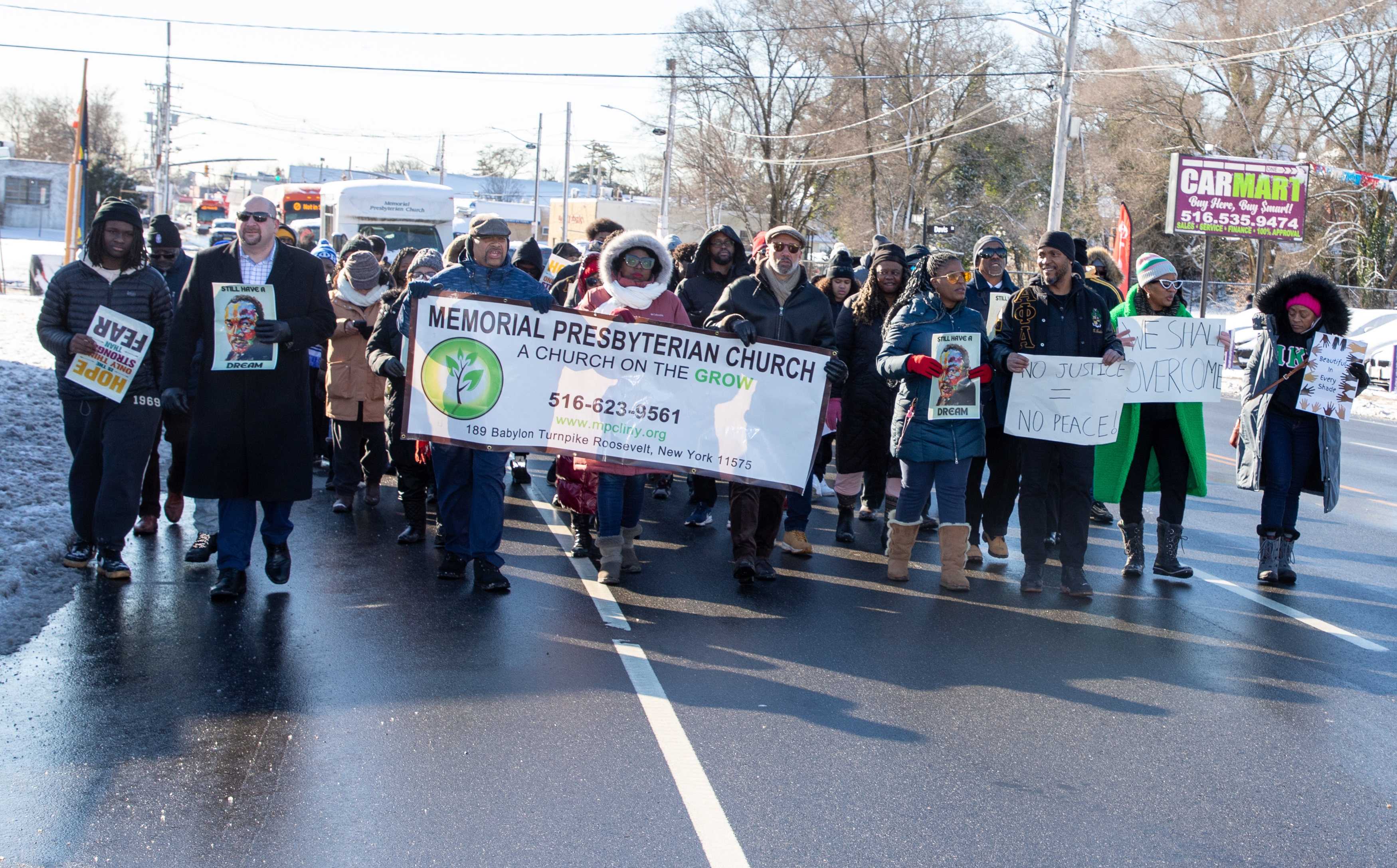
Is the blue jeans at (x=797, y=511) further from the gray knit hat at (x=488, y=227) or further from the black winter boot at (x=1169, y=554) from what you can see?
the gray knit hat at (x=488, y=227)

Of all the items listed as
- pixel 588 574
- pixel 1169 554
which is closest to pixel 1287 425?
pixel 1169 554

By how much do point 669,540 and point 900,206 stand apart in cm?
4848

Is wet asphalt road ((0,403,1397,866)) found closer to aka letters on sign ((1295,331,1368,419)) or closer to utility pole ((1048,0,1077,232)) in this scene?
aka letters on sign ((1295,331,1368,419))

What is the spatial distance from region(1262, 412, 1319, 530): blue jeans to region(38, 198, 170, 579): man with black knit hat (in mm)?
6680

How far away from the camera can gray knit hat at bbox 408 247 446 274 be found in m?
8.28

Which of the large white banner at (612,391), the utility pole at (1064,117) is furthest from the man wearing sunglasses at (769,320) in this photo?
the utility pole at (1064,117)

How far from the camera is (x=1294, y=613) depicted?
6.99 m

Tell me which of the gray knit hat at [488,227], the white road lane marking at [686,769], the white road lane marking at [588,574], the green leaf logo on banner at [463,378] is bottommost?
the white road lane marking at [686,769]

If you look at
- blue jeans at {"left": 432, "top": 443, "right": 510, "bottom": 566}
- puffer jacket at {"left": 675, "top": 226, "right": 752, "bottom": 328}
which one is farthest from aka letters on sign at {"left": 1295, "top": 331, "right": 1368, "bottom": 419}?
blue jeans at {"left": 432, "top": 443, "right": 510, "bottom": 566}

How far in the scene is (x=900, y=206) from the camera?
5472 cm

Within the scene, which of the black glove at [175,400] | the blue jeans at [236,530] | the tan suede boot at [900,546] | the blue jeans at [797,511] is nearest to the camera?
the black glove at [175,400]

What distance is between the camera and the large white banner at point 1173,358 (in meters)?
7.63

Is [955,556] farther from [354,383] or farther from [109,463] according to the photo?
[109,463]

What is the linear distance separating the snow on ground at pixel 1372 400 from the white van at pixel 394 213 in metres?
15.9
